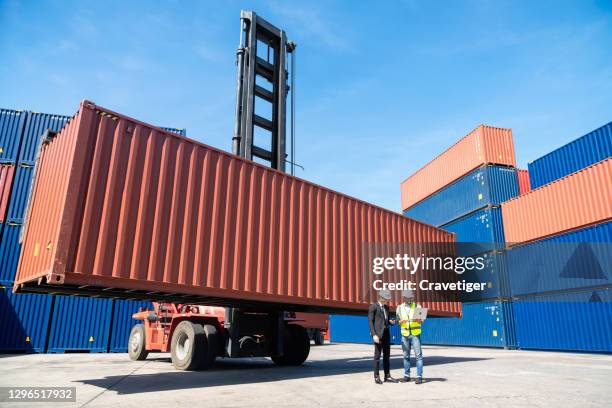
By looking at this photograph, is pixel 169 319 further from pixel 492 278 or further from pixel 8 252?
pixel 492 278

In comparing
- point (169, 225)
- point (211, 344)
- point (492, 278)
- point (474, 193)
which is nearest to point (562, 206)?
point (492, 278)

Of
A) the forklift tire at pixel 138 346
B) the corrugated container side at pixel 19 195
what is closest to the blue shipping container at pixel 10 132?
the corrugated container side at pixel 19 195

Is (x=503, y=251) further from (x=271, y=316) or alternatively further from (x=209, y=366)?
(x=209, y=366)

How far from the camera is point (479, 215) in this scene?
19.1 m

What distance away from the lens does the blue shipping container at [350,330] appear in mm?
30625

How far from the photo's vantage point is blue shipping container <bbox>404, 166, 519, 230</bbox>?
18.7 metres

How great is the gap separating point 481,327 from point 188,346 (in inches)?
589

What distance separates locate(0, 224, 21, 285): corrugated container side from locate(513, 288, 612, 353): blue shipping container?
19.9 metres

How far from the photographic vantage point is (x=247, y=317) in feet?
30.0

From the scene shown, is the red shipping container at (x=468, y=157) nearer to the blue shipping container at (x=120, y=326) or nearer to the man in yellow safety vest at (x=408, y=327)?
the man in yellow safety vest at (x=408, y=327)

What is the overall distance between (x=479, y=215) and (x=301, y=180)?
13.4m

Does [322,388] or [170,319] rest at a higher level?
[170,319]

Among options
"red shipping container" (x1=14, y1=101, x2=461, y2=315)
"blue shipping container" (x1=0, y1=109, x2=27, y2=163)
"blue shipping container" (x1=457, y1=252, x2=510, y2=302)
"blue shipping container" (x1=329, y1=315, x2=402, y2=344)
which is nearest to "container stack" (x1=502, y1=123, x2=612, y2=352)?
"blue shipping container" (x1=457, y1=252, x2=510, y2=302)

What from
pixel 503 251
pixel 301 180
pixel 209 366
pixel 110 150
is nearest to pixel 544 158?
pixel 503 251
